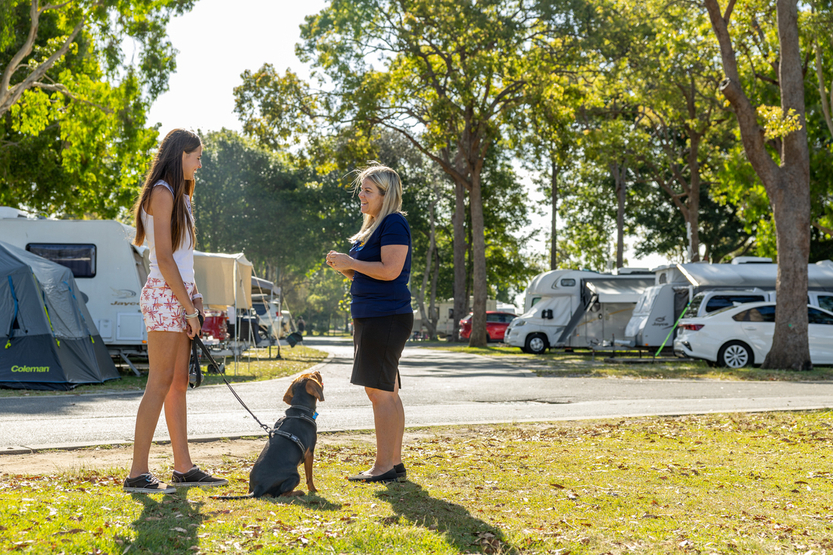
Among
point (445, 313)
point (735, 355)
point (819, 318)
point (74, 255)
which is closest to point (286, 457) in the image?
point (74, 255)

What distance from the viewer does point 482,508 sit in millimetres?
4078

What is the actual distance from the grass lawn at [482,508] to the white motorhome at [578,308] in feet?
56.7

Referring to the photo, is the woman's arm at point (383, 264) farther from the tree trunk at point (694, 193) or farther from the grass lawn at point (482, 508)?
the tree trunk at point (694, 193)

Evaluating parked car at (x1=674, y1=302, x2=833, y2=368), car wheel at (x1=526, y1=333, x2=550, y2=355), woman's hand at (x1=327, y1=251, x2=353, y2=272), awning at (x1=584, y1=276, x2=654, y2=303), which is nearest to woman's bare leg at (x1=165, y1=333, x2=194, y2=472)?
woman's hand at (x1=327, y1=251, x2=353, y2=272)

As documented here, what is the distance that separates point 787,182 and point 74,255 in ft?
46.6

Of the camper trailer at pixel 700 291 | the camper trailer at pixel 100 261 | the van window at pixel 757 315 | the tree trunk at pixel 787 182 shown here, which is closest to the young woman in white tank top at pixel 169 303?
the camper trailer at pixel 100 261

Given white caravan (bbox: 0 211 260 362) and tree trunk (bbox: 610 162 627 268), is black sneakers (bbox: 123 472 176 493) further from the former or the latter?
tree trunk (bbox: 610 162 627 268)

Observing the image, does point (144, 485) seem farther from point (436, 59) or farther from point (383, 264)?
point (436, 59)

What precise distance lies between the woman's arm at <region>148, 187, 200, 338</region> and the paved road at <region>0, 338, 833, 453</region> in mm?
2437

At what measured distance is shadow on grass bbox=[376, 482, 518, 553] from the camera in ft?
11.2

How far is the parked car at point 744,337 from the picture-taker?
55.8ft

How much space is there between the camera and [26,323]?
448 inches

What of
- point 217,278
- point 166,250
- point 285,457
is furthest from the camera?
point 217,278

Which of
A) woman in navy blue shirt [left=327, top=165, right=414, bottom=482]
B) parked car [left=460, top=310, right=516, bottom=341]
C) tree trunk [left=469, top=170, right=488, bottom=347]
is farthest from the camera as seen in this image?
parked car [left=460, top=310, right=516, bottom=341]
